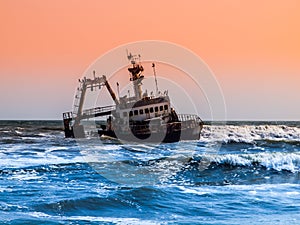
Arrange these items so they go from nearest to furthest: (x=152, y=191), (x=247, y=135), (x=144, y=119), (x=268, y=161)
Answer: (x=152, y=191), (x=268, y=161), (x=144, y=119), (x=247, y=135)

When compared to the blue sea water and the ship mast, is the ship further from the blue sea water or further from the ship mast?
the blue sea water

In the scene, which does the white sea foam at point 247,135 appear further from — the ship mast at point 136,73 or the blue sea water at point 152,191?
the blue sea water at point 152,191

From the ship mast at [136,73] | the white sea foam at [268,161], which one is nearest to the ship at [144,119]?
the ship mast at [136,73]

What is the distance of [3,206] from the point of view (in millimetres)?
14406

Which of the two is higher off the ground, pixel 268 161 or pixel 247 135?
pixel 247 135

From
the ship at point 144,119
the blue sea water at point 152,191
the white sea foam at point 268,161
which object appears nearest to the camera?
the blue sea water at point 152,191

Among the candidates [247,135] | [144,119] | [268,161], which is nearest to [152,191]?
[268,161]

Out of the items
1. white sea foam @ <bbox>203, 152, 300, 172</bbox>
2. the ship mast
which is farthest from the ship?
white sea foam @ <bbox>203, 152, 300, 172</bbox>

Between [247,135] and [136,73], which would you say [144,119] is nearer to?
[136,73]

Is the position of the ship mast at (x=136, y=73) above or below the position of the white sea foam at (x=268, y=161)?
above

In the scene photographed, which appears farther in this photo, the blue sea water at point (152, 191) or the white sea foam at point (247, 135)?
the white sea foam at point (247, 135)

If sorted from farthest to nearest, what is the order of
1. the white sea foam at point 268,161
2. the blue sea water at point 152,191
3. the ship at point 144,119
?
1. the ship at point 144,119
2. the white sea foam at point 268,161
3. the blue sea water at point 152,191

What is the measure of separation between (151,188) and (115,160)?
39.1 feet

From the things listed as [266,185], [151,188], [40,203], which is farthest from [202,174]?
[40,203]
